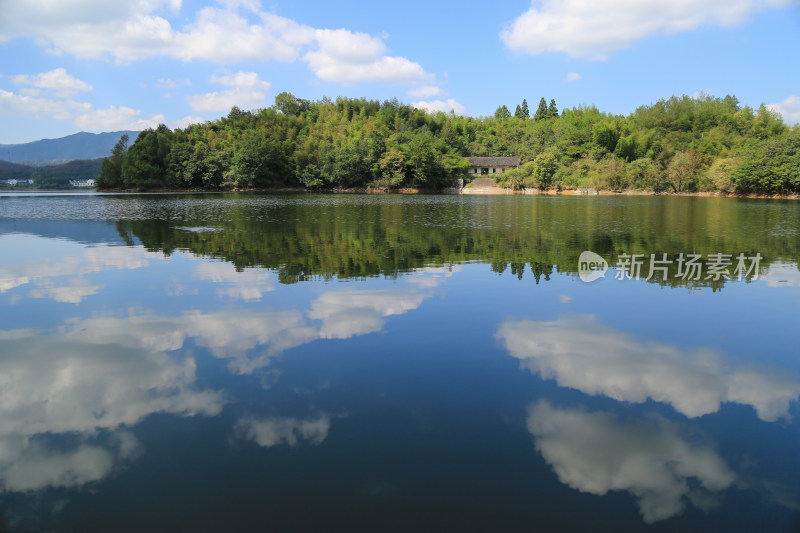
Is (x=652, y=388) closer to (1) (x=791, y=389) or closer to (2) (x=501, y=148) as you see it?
(1) (x=791, y=389)

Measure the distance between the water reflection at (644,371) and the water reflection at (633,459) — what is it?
61 centimetres

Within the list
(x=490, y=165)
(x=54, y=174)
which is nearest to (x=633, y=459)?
(x=490, y=165)

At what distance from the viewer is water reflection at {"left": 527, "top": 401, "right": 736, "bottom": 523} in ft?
10.5

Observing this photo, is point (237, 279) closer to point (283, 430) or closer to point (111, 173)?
point (283, 430)

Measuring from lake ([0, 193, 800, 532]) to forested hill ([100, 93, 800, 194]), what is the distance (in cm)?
4800

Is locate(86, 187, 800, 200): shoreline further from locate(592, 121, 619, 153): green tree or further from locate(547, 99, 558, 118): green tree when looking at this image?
locate(547, 99, 558, 118): green tree

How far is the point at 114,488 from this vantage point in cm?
324

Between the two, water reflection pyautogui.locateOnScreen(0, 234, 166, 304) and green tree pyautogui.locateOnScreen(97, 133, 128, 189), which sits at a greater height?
green tree pyautogui.locateOnScreen(97, 133, 128, 189)

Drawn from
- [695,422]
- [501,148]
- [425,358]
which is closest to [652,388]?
[695,422]

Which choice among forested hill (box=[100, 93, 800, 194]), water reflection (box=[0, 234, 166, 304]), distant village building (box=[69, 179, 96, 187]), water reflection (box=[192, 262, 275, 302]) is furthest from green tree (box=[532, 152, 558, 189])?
distant village building (box=[69, 179, 96, 187])

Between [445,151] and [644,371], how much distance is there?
2533 inches

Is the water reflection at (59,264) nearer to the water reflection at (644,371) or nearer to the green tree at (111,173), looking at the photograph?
the water reflection at (644,371)

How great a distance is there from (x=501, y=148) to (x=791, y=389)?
7416 centimetres

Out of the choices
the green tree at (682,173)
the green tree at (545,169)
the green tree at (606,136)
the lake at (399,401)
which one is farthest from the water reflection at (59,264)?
the green tree at (606,136)
